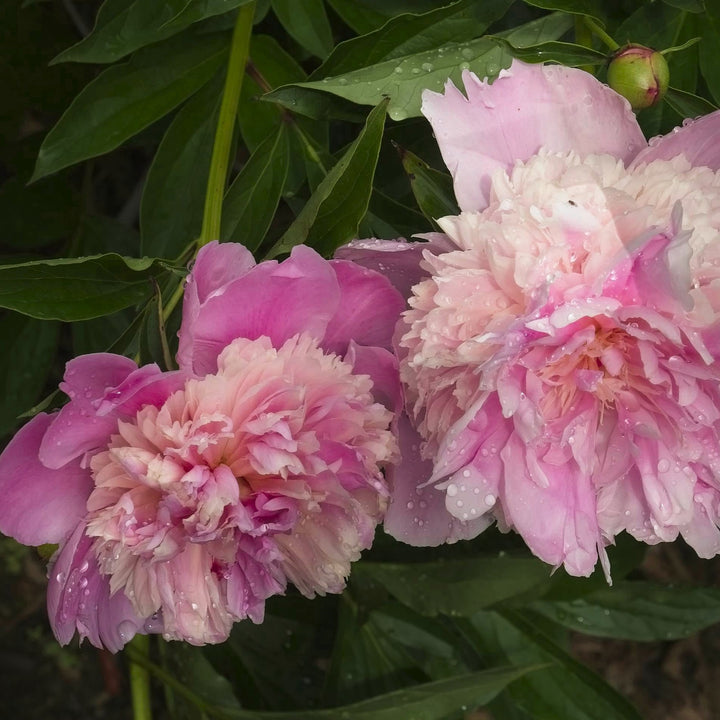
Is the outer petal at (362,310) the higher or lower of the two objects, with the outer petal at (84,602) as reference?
higher

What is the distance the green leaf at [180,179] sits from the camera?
3.09ft

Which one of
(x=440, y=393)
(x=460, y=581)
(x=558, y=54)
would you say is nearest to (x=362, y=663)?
(x=460, y=581)

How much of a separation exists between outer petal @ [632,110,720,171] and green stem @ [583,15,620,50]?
12 centimetres

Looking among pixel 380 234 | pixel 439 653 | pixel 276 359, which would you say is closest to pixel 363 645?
pixel 439 653

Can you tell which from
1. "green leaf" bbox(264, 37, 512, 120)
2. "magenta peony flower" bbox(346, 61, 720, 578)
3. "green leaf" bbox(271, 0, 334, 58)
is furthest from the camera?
"green leaf" bbox(271, 0, 334, 58)

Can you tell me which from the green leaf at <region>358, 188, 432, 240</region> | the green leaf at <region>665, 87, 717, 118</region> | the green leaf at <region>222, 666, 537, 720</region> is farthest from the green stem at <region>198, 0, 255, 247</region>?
the green leaf at <region>222, 666, 537, 720</region>

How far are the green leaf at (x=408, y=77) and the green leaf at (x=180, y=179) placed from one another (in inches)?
11.4

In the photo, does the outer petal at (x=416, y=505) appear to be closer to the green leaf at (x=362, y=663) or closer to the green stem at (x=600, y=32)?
the green stem at (x=600, y=32)

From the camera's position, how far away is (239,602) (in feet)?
1.95

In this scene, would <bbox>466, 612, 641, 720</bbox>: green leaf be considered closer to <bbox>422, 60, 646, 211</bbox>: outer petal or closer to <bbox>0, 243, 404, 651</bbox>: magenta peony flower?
<bbox>0, 243, 404, 651</bbox>: magenta peony flower

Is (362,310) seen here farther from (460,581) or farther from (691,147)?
(460,581)

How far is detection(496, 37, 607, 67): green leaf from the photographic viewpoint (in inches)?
25.2

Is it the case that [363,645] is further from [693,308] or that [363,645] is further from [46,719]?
[693,308]

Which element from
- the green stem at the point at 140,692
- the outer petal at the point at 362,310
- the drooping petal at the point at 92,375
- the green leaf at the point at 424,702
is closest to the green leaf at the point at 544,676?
the green leaf at the point at 424,702
